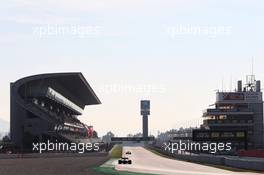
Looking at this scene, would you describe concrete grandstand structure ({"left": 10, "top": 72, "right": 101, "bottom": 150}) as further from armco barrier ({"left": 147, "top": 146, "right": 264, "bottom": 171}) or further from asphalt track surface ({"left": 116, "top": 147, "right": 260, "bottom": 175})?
asphalt track surface ({"left": 116, "top": 147, "right": 260, "bottom": 175})

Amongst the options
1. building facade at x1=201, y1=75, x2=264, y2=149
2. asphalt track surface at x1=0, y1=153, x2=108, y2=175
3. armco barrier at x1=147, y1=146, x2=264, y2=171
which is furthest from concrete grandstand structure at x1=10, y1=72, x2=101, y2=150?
building facade at x1=201, y1=75, x2=264, y2=149

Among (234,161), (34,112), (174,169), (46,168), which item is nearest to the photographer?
(46,168)

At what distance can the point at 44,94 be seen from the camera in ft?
434

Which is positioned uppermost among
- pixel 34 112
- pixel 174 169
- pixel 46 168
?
pixel 34 112

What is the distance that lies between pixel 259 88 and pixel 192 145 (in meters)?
48.5

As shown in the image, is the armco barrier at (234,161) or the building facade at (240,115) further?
the building facade at (240,115)

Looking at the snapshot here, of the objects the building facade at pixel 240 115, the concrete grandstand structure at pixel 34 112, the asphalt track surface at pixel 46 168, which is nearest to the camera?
the asphalt track surface at pixel 46 168

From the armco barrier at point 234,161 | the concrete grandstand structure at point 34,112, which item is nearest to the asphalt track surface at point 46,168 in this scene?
the armco barrier at point 234,161

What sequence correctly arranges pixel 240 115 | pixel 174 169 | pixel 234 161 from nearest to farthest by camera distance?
pixel 174 169 < pixel 234 161 < pixel 240 115

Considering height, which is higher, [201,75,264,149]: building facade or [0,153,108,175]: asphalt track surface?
[201,75,264,149]: building facade

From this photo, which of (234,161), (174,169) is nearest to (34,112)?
(234,161)

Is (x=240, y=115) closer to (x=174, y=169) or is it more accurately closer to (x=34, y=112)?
(x=34, y=112)

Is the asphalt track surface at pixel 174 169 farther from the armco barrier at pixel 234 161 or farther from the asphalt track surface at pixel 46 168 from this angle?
the asphalt track surface at pixel 46 168

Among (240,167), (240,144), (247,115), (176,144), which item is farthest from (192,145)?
(240,167)
